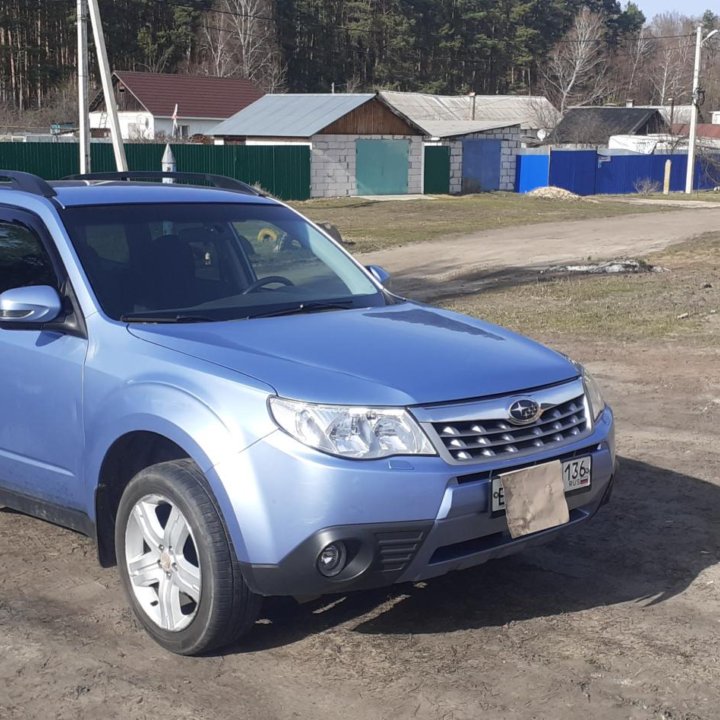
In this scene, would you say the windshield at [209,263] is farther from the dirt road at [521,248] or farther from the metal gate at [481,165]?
the metal gate at [481,165]

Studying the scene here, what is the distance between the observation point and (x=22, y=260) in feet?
16.8

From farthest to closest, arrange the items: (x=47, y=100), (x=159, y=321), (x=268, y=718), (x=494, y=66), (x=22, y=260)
→ 1. (x=494, y=66)
2. (x=47, y=100)
3. (x=22, y=260)
4. (x=159, y=321)
5. (x=268, y=718)

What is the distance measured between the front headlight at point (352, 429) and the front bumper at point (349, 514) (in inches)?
1.6

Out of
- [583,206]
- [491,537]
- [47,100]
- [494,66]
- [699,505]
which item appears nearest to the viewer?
[491,537]

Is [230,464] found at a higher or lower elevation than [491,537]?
higher

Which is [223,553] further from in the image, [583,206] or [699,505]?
[583,206]

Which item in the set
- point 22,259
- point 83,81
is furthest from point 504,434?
point 83,81

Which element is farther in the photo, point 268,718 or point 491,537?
point 491,537

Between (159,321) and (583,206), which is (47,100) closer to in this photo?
(583,206)

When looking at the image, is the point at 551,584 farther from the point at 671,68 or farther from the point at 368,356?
the point at 671,68

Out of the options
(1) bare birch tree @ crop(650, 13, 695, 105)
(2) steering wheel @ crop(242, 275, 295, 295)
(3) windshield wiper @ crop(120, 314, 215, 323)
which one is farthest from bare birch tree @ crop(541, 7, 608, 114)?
(3) windshield wiper @ crop(120, 314, 215, 323)

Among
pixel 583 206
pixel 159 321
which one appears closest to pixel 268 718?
pixel 159 321

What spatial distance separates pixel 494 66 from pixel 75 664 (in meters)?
99.5

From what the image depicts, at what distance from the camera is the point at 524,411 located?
13.2 ft
